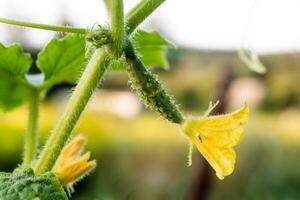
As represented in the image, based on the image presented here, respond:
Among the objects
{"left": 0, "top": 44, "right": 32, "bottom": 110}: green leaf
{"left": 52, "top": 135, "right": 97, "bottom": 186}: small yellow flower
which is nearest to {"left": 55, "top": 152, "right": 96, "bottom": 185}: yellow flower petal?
{"left": 52, "top": 135, "right": 97, "bottom": 186}: small yellow flower

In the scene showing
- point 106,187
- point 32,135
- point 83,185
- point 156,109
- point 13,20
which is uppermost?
point 13,20

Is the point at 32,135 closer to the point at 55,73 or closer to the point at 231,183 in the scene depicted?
the point at 55,73

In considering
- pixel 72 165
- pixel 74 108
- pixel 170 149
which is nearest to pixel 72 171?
pixel 72 165

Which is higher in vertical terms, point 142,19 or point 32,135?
point 142,19

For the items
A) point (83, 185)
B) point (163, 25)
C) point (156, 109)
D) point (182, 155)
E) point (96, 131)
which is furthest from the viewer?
point (163, 25)

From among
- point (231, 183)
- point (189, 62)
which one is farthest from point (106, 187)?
point (189, 62)

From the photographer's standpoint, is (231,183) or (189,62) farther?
(189,62)

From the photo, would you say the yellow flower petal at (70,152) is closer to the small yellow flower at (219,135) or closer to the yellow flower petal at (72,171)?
the yellow flower petal at (72,171)

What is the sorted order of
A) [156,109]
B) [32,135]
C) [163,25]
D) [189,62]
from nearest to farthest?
[156,109]
[32,135]
[189,62]
[163,25]

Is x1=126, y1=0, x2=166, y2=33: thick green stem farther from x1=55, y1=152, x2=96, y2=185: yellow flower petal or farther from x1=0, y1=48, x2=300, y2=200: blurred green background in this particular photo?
x1=0, y1=48, x2=300, y2=200: blurred green background
